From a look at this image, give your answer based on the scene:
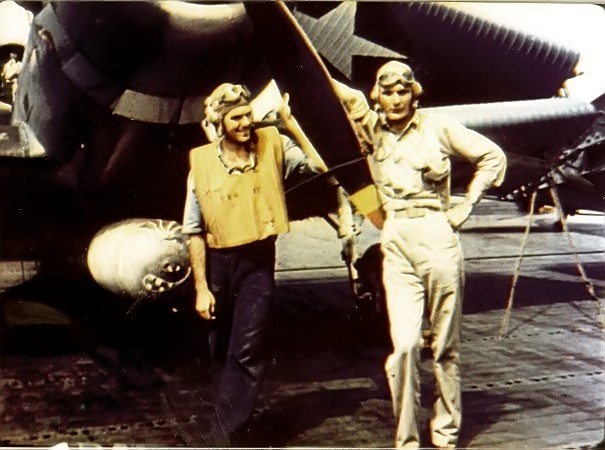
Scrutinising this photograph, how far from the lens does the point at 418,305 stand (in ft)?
8.97

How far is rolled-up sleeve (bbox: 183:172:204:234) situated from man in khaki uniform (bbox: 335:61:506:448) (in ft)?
2.53

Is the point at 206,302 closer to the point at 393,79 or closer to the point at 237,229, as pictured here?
the point at 237,229

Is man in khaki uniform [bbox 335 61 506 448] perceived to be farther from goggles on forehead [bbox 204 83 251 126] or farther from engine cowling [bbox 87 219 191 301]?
engine cowling [bbox 87 219 191 301]

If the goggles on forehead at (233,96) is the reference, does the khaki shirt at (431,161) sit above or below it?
below

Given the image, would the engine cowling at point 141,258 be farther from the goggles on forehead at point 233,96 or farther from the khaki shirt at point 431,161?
the khaki shirt at point 431,161

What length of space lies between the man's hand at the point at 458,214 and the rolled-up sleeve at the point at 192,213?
1039mm

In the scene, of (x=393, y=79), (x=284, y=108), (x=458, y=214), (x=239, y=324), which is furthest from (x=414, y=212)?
(x=239, y=324)

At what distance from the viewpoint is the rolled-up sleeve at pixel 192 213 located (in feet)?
9.29

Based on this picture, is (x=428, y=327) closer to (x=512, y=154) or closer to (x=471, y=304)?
(x=471, y=304)

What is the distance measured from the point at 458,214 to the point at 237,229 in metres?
0.92

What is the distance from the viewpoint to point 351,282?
3074 mm

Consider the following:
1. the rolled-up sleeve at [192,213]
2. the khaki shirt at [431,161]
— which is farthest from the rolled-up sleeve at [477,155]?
the rolled-up sleeve at [192,213]

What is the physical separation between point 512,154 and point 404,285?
33.2 inches

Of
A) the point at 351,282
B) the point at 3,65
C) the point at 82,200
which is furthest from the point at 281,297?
the point at 3,65
